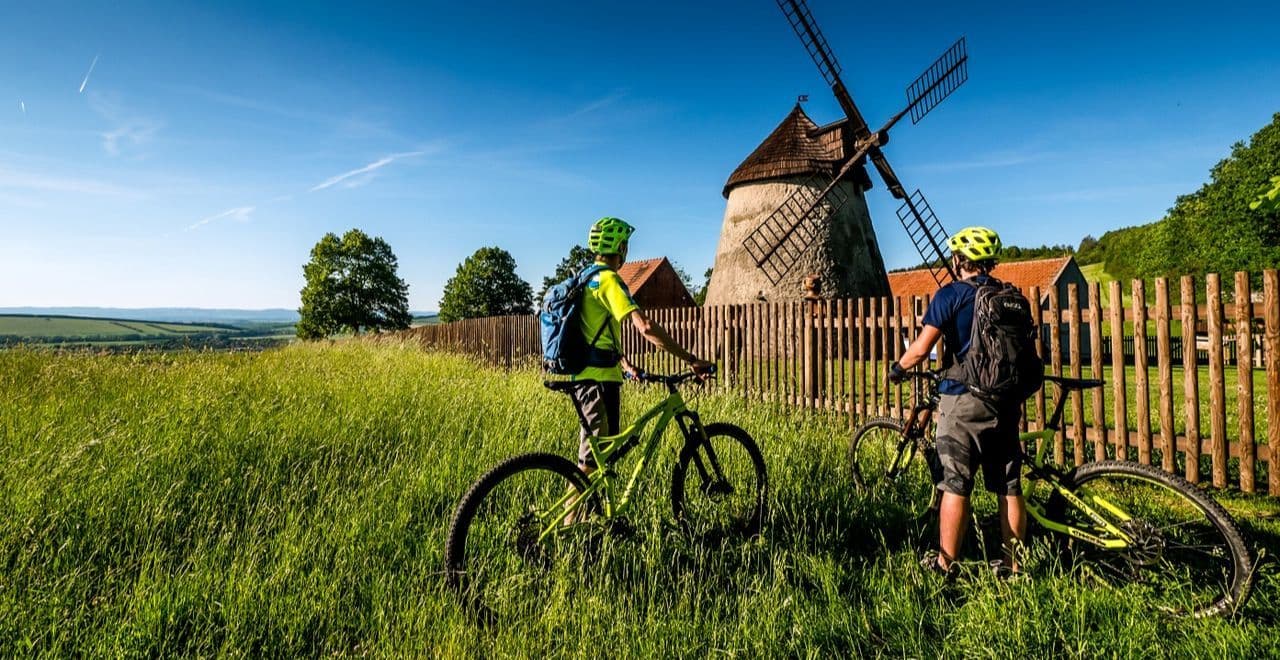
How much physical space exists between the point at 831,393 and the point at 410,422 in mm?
4760

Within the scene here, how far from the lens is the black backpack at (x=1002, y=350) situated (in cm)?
276

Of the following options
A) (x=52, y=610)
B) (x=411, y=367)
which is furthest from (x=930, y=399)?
(x=411, y=367)

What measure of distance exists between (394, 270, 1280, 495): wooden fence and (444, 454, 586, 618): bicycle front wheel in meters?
3.26

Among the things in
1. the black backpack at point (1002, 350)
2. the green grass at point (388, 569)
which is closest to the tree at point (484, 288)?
the green grass at point (388, 569)

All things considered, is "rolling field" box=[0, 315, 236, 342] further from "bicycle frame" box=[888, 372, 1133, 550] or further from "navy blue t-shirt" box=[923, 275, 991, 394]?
"bicycle frame" box=[888, 372, 1133, 550]

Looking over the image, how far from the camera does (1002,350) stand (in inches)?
109

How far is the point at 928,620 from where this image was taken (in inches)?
105

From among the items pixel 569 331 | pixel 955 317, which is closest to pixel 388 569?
pixel 569 331

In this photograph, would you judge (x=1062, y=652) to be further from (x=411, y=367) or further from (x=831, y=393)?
(x=411, y=367)

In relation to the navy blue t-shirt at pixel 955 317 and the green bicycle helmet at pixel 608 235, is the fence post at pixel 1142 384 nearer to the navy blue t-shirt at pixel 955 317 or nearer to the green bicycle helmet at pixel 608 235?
the navy blue t-shirt at pixel 955 317

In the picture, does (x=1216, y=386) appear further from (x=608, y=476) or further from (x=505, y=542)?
(x=505, y=542)

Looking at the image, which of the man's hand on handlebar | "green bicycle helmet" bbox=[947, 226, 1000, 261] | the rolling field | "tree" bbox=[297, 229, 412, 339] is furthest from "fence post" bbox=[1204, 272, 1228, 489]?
the rolling field

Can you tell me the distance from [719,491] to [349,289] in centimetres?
4134

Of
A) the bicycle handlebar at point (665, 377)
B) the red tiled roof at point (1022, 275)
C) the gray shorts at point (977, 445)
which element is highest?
the red tiled roof at point (1022, 275)
